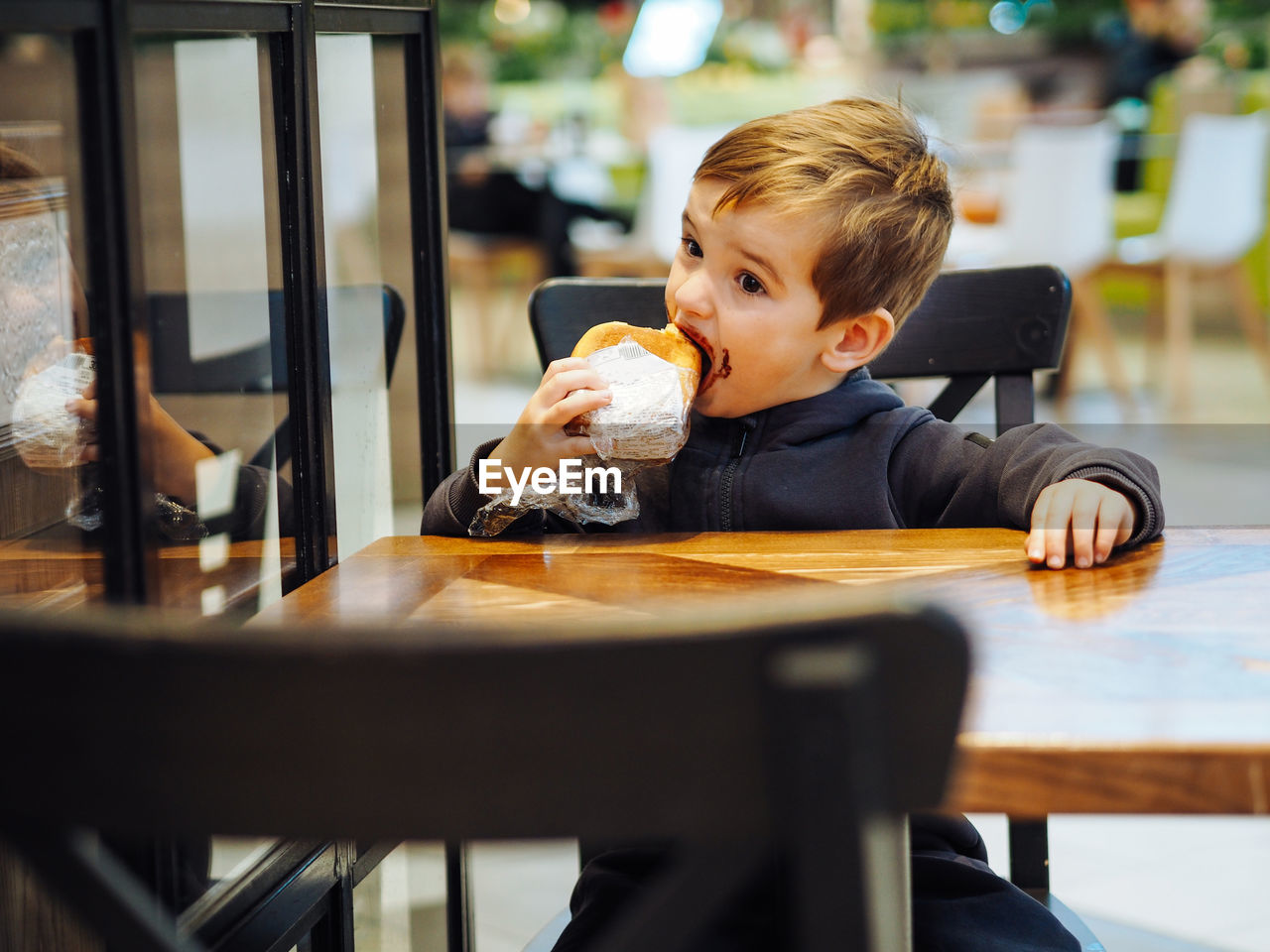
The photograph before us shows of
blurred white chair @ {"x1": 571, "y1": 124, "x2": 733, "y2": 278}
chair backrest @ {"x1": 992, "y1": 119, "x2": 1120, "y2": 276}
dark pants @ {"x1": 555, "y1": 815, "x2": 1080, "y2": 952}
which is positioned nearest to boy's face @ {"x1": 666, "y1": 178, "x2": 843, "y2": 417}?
dark pants @ {"x1": 555, "y1": 815, "x2": 1080, "y2": 952}

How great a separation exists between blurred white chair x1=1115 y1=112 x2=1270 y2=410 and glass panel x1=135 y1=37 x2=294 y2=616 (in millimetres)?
4105

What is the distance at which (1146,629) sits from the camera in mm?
757

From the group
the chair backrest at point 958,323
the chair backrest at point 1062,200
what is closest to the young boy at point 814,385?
the chair backrest at point 958,323

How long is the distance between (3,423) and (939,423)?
77 centimetres

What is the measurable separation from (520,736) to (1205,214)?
193 inches

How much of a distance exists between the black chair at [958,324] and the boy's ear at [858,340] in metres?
0.18

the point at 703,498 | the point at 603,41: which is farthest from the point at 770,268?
the point at 603,41

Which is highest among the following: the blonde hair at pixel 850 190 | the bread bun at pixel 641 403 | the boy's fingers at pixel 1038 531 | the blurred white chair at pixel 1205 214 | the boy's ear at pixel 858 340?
the blurred white chair at pixel 1205 214

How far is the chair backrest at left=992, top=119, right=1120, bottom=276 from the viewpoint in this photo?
455 centimetres

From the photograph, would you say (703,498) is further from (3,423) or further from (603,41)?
(603,41)

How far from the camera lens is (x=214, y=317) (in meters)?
1.23

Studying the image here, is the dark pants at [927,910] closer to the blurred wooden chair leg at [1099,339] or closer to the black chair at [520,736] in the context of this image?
the black chair at [520,736]

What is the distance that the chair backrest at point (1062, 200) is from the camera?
14.9 ft

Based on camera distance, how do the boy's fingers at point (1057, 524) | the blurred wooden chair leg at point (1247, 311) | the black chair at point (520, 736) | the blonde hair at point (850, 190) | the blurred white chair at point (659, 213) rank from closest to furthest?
the black chair at point (520, 736) → the boy's fingers at point (1057, 524) → the blonde hair at point (850, 190) → the blurred white chair at point (659, 213) → the blurred wooden chair leg at point (1247, 311)
